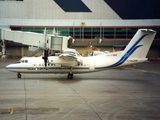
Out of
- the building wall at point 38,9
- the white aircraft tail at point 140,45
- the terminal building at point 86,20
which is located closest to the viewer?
the white aircraft tail at point 140,45

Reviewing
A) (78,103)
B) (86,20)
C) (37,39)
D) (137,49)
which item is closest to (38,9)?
(86,20)

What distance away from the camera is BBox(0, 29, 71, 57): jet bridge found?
69.2 meters

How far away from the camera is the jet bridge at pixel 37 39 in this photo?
6919 cm

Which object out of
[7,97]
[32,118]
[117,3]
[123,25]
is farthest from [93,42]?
[32,118]

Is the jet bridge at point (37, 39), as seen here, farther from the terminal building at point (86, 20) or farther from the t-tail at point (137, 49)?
the t-tail at point (137, 49)

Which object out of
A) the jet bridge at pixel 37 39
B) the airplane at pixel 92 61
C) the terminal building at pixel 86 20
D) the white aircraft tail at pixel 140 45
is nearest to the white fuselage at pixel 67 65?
the airplane at pixel 92 61

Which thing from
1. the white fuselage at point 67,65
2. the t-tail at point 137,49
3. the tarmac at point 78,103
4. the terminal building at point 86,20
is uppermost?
the terminal building at point 86,20

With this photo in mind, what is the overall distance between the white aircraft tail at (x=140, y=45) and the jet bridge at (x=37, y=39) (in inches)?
1322

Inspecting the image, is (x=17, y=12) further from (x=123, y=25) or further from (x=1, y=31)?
(x=123, y=25)

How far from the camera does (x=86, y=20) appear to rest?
93188 mm

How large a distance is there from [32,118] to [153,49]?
262 ft

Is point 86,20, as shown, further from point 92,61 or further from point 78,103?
point 78,103

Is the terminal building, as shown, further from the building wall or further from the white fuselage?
the white fuselage

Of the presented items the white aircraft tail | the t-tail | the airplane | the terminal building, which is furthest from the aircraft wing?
the terminal building
